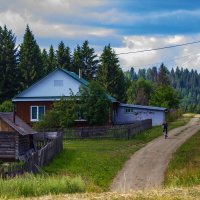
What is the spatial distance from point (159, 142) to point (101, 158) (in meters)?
Answer: 11.1

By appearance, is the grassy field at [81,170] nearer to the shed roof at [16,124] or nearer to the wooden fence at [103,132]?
the wooden fence at [103,132]

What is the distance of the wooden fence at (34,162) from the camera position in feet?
61.1

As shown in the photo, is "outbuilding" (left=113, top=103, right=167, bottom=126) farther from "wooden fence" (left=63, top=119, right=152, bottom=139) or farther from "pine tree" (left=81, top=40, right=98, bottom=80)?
"pine tree" (left=81, top=40, right=98, bottom=80)

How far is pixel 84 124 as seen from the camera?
54.5 m

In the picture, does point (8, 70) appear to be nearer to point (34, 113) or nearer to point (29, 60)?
point (29, 60)

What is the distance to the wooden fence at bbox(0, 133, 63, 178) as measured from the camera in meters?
18.6

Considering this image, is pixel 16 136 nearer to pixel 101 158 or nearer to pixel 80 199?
pixel 101 158

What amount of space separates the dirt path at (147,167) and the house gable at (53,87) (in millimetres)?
17712

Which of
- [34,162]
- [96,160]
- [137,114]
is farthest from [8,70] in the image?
[34,162]

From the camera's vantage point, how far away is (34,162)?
23125 mm

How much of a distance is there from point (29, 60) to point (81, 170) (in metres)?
57.0

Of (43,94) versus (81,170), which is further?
(43,94)

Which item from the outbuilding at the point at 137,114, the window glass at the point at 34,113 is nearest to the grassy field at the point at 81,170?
the outbuilding at the point at 137,114

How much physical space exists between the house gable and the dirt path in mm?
17712
